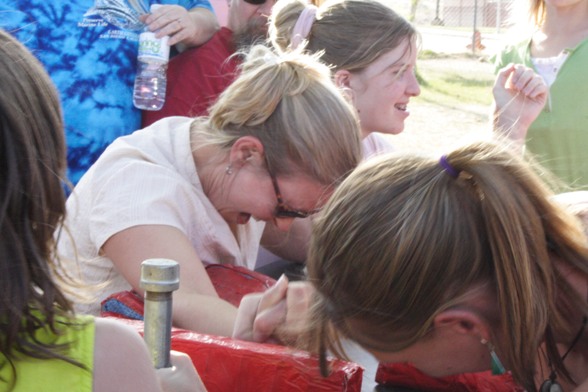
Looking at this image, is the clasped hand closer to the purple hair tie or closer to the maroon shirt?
the purple hair tie

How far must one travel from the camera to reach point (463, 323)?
1.35 metres

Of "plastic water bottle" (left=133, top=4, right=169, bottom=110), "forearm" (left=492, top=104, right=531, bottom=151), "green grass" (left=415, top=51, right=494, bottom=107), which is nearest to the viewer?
"forearm" (left=492, top=104, right=531, bottom=151)

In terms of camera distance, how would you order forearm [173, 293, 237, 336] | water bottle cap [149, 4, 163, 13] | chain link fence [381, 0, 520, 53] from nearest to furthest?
forearm [173, 293, 237, 336] < water bottle cap [149, 4, 163, 13] < chain link fence [381, 0, 520, 53]

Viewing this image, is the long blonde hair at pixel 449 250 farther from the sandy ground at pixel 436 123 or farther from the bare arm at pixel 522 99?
the sandy ground at pixel 436 123

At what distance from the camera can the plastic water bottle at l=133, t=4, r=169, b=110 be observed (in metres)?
2.58

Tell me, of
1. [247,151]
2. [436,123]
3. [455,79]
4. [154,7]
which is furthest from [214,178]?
[455,79]

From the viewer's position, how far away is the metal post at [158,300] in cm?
106

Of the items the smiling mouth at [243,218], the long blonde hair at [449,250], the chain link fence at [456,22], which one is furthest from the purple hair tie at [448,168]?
the chain link fence at [456,22]

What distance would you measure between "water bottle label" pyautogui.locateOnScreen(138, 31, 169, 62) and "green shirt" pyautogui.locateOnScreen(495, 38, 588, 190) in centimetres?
115

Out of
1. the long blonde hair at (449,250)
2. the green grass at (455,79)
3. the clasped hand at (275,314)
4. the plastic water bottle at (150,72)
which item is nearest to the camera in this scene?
the long blonde hair at (449,250)

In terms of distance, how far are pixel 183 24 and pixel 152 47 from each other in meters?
0.17

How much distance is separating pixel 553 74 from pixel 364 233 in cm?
162

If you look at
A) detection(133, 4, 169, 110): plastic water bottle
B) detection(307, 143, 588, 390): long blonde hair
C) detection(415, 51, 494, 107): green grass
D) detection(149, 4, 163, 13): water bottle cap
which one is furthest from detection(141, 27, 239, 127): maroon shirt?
detection(415, 51, 494, 107): green grass

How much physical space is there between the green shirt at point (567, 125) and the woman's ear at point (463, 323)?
1334 millimetres
